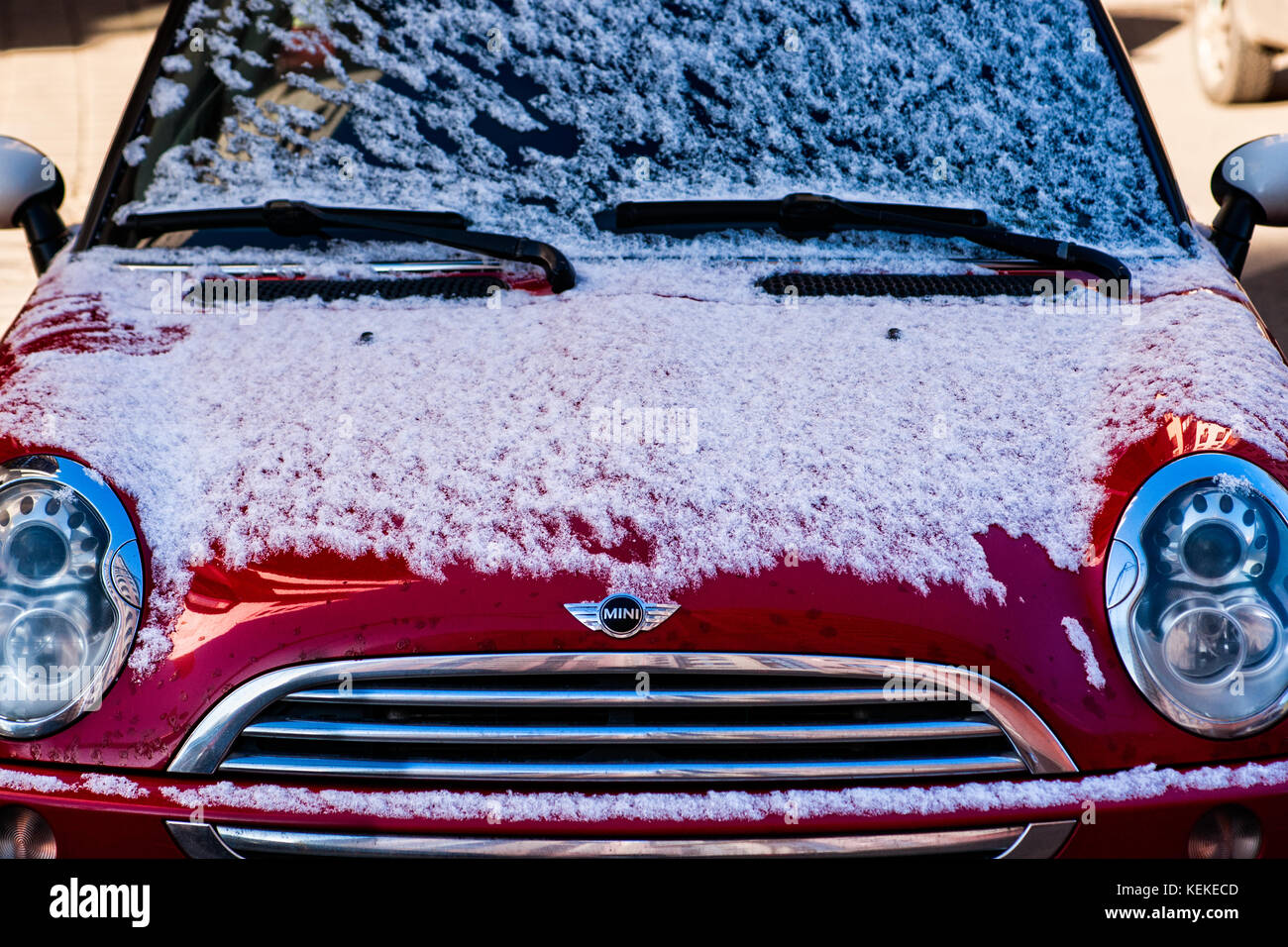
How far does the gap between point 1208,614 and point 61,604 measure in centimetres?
145

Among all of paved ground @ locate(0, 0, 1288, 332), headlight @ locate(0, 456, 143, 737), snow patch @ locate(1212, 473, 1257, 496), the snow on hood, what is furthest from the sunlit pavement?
headlight @ locate(0, 456, 143, 737)

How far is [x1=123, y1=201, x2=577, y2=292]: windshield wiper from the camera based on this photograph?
7.59ft

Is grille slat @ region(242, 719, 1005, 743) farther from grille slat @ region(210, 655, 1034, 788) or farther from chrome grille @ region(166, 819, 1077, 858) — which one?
chrome grille @ region(166, 819, 1077, 858)

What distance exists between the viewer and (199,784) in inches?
64.2

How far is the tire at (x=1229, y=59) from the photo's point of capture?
845cm

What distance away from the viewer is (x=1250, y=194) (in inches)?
104

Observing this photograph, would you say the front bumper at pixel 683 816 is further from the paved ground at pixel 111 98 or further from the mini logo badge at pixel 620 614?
the paved ground at pixel 111 98

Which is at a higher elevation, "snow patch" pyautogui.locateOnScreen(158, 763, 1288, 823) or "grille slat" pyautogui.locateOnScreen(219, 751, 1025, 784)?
"grille slat" pyautogui.locateOnScreen(219, 751, 1025, 784)

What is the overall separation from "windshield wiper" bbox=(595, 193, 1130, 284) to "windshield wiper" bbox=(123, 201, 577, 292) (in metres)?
0.19

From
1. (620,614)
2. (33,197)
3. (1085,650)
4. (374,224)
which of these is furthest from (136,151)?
(1085,650)

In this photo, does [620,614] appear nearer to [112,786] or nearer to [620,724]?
[620,724]

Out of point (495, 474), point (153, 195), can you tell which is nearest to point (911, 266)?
point (495, 474)

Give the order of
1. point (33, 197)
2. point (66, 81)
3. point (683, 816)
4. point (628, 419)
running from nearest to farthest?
point (683, 816) → point (628, 419) → point (33, 197) → point (66, 81)
